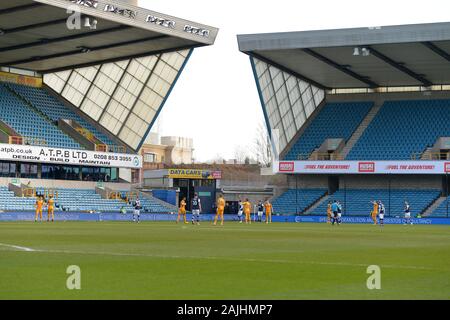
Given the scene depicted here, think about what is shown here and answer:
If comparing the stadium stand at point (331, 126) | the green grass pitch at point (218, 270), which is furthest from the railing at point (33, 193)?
the green grass pitch at point (218, 270)

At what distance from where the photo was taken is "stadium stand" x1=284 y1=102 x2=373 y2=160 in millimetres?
81562

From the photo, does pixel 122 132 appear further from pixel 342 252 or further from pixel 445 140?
pixel 342 252

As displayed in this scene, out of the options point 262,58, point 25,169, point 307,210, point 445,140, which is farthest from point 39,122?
point 445,140

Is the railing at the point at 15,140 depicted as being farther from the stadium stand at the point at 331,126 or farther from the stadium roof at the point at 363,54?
the stadium stand at the point at 331,126

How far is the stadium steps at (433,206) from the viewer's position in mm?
72000

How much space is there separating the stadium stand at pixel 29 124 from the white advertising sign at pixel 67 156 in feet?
4.25

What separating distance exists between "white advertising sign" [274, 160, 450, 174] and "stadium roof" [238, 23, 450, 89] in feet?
25.0

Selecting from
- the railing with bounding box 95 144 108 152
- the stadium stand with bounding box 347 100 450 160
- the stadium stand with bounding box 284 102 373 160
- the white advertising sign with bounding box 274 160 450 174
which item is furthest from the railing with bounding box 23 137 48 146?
the stadium stand with bounding box 347 100 450 160

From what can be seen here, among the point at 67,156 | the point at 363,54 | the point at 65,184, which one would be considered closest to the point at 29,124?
the point at 67,156

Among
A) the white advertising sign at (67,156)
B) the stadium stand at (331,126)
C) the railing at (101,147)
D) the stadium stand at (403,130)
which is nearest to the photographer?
the white advertising sign at (67,156)

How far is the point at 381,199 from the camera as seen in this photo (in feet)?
250

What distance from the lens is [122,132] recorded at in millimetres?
81875

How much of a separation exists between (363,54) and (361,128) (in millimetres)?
16466

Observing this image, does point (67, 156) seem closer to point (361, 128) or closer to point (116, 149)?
point (116, 149)
